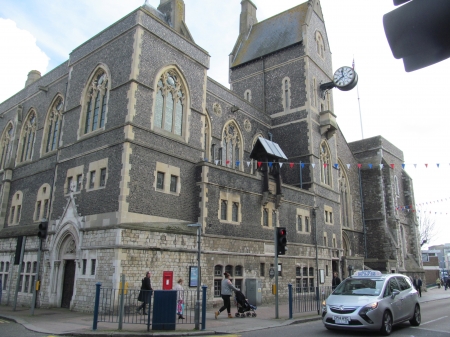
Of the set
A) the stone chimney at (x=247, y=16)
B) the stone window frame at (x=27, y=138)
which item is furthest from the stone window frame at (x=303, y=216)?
the stone chimney at (x=247, y=16)

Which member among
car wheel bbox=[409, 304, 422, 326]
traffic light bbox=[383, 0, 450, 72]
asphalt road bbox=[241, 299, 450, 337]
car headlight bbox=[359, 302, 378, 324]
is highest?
traffic light bbox=[383, 0, 450, 72]

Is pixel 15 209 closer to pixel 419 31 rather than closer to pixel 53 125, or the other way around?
pixel 53 125

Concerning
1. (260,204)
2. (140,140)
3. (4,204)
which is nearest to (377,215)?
(260,204)

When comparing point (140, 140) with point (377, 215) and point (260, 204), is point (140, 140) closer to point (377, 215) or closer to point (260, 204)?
point (260, 204)

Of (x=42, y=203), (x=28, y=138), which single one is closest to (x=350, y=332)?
(x=42, y=203)

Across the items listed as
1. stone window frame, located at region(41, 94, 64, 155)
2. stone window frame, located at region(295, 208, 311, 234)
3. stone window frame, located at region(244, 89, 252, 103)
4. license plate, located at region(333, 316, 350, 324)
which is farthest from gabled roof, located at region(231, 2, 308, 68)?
license plate, located at region(333, 316, 350, 324)

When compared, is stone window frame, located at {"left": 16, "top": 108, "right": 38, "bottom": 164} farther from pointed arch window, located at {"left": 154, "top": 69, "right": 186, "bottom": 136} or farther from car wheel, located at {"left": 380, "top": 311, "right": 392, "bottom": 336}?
car wheel, located at {"left": 380, "top": 311, "right": 392, "bottom": 336}

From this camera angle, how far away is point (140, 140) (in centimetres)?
1689

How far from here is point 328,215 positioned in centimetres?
2798

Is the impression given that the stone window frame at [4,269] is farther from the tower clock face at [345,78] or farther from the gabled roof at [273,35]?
the tower clock face at [345,78]

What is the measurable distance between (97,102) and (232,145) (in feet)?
32.7

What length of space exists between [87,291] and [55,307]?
319cm

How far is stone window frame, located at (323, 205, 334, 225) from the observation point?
27.5m

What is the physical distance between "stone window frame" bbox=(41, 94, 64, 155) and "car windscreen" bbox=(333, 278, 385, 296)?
1798 cm
